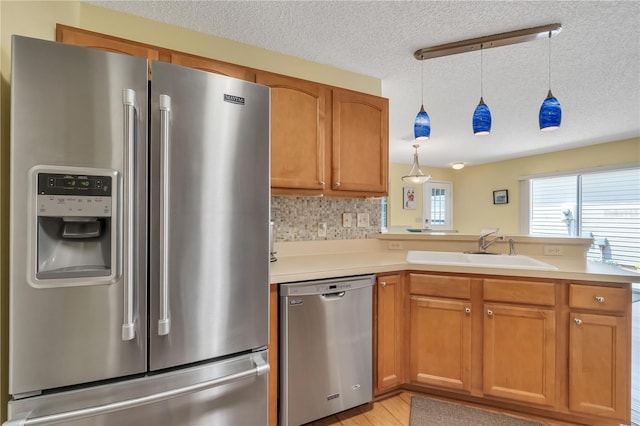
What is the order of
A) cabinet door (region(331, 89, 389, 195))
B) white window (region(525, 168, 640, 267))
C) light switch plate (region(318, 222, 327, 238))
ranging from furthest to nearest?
white window (region(525, 168, 640, 267))
light switch plate (region(318, 222, 327, 238))
cabinet door (region(331, 89, 389, 195))

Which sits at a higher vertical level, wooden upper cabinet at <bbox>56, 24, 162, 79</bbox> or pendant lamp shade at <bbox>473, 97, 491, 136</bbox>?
wooden upper cabinet at <bbox>56, 24, 162, 79</bbox>

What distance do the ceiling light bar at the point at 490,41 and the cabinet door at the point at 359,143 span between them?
Result: 467mm

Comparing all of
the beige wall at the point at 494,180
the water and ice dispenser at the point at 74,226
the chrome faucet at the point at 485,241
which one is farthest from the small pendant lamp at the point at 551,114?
the beige wall at the point at 494,180

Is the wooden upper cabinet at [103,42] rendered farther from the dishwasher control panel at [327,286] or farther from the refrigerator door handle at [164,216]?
the dishwasher control panel at [327,286]

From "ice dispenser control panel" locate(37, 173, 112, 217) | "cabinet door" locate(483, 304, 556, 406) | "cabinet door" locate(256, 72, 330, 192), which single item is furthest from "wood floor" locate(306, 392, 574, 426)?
"ice dispenser control panel" locate(37, 173, 112, 217)

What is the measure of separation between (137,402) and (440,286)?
5.37 ft

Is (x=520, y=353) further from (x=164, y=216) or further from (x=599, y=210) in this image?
(x=599, y=210)

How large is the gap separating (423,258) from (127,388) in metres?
2.04

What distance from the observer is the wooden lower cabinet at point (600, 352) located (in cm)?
148

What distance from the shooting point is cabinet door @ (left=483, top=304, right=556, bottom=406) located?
5.20 feet

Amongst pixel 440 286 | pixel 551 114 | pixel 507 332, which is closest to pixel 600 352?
pixel 507 332

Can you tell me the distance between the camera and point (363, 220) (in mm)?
2490

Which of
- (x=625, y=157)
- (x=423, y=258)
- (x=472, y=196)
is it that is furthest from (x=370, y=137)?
(x=472, y=196)

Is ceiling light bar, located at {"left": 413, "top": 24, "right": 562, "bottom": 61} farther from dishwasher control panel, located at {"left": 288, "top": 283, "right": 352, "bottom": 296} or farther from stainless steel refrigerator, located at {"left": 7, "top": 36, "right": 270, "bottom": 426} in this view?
dishwasher control panel, located at {"left": 288, "top": 283, "right": 352, "bottom": 296}
